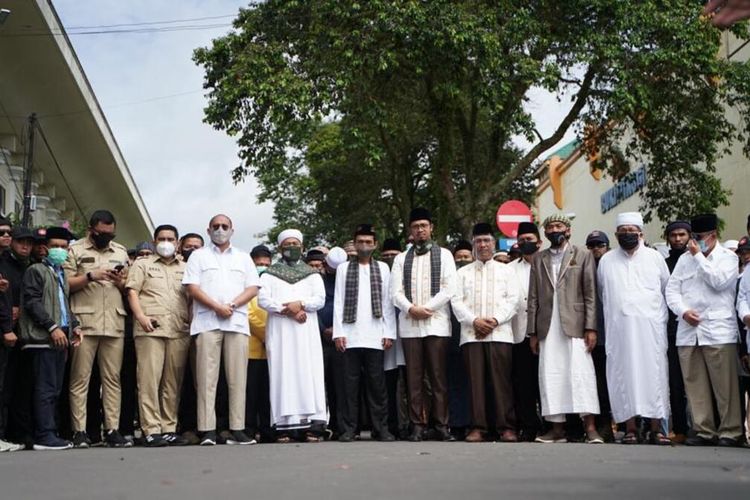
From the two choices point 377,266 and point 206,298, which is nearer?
point 206,298

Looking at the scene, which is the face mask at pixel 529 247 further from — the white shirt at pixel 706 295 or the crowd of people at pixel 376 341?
the white shirt at pixel 706 295

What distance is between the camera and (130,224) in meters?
46.6

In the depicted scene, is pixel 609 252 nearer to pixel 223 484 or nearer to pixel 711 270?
pixel 711 270

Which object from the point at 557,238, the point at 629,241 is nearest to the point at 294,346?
the point at 557,238

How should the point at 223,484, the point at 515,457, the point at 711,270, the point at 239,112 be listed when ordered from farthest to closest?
1. the point at 239,112
2. the point at 711,270
3. the point at 515,457
4. the point at 223,484

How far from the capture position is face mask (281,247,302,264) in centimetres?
1121

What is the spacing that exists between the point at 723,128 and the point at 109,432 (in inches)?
624

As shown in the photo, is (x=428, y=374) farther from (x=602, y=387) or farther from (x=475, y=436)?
(x=602, y=387)

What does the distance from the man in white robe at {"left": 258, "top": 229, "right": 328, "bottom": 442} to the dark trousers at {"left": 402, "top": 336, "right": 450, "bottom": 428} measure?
0.85 m

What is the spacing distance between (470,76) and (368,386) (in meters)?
9.78

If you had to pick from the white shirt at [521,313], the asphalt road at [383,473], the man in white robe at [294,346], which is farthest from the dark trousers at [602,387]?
the man in white robe at [294,346]

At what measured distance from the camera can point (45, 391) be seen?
10.0 meters

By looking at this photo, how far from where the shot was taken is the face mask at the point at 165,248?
10711 millimetres

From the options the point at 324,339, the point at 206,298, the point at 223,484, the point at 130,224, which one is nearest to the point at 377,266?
the point at 324,339
